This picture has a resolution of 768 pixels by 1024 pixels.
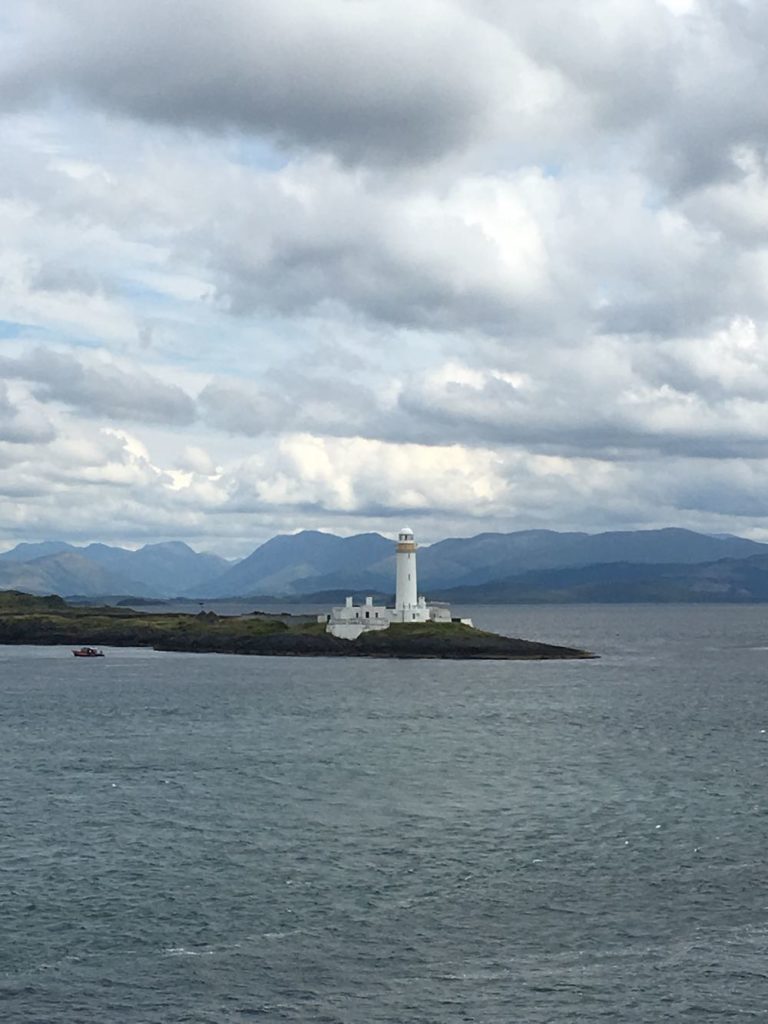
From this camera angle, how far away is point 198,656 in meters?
176

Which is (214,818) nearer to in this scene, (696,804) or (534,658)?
(696,804)

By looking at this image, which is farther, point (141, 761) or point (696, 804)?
point (141, 761)

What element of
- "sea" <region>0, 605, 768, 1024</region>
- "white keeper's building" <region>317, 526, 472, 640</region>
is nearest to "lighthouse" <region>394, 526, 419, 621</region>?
"white keeper's building" <region>317, 526, 472, 640</region>

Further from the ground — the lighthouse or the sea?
the lighthouse

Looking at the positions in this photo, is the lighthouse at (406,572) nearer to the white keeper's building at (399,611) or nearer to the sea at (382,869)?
the white keeper's building at (399,611)

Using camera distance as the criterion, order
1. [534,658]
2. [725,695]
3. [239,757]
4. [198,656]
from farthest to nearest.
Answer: [198,656], [534,658], [725,695], [239,757]

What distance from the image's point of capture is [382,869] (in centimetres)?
4662

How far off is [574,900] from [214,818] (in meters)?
20.1

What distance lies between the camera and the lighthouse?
161875mm

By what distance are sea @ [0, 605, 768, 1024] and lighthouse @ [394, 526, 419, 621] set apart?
64.2 meters

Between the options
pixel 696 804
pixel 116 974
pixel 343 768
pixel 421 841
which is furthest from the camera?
pixel 343 768

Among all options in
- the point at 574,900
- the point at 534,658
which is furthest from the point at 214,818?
the point at 534,658

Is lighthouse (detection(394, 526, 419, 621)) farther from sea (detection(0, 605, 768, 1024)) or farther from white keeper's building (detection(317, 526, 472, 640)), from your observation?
sea (detection(0, 605, 768, 1024))

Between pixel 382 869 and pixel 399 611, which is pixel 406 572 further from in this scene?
pixel 382 869
